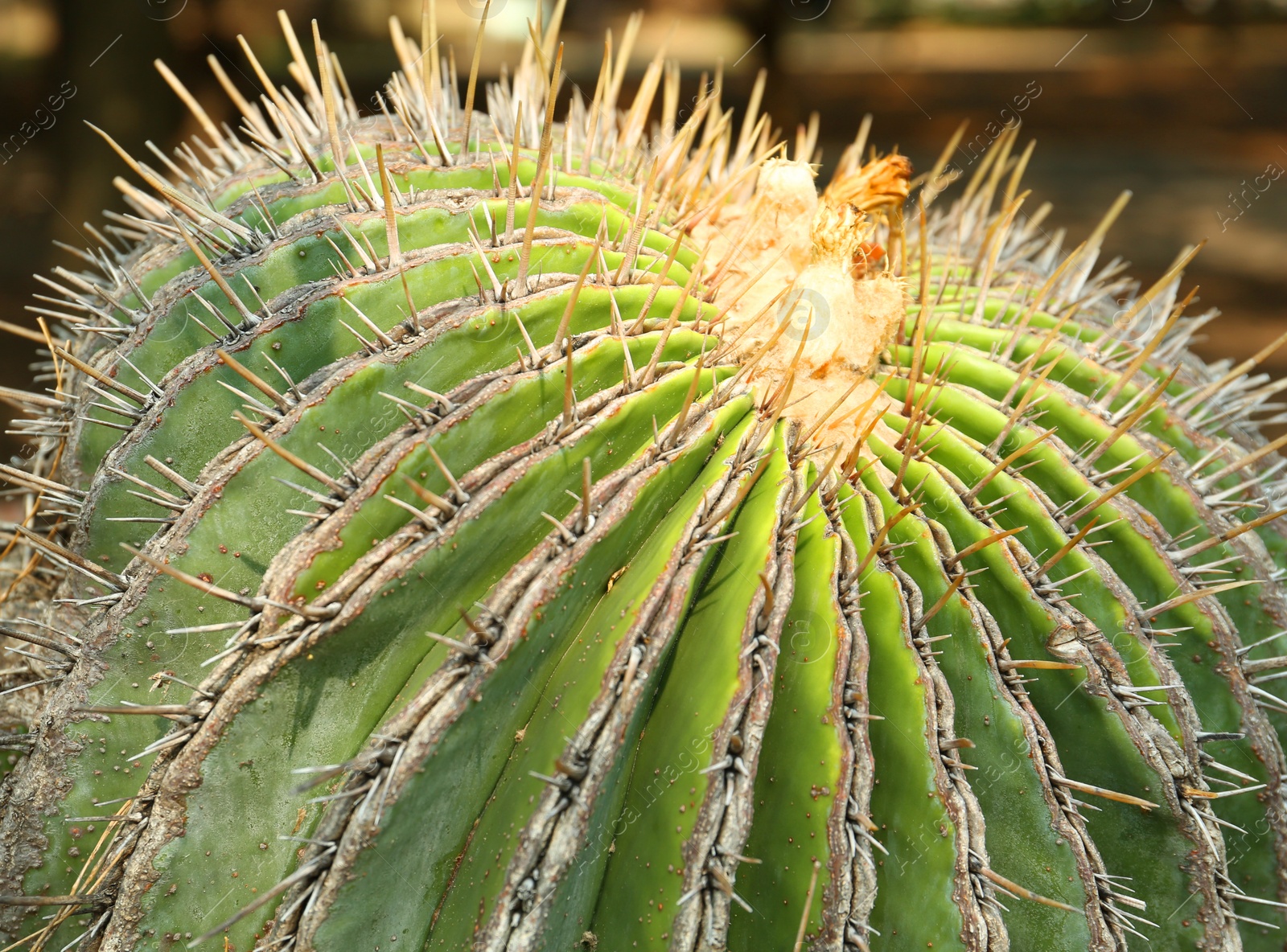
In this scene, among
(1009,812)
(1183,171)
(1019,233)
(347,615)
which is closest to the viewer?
(347,615)

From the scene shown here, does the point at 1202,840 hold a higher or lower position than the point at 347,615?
higher

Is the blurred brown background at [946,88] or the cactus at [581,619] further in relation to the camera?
the blurred brown background at [946,88]

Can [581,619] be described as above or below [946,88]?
below

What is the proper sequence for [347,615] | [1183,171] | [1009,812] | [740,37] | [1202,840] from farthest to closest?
[740,37], [1183,171], [1202,840], [1009,812], [347,615]

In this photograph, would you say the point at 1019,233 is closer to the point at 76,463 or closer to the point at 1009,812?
the point at 1009,812

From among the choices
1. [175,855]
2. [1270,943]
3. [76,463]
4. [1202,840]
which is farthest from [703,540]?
[1270,943]

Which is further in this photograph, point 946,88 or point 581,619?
point 946,88
